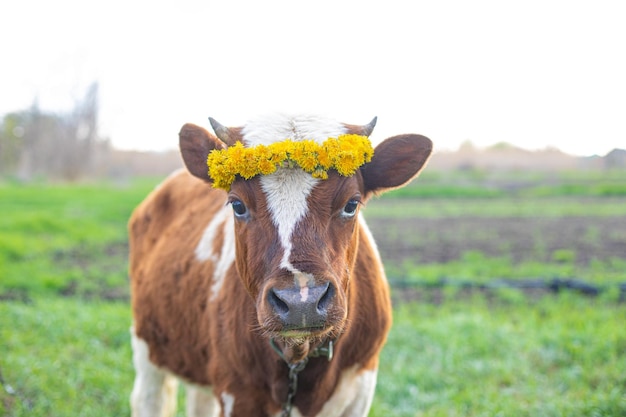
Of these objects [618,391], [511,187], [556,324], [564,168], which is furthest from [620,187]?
[618,391]

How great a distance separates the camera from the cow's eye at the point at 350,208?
9.80 feet

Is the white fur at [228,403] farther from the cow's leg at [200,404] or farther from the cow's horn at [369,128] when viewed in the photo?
the cow's horn at [369,128]

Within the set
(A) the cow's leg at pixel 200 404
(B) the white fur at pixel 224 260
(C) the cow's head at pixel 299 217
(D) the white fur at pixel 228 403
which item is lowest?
(A) the cow's leg at pixel 200 404

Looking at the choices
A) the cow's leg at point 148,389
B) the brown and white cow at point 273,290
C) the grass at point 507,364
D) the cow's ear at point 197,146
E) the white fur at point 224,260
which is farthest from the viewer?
the grass at point 507,364

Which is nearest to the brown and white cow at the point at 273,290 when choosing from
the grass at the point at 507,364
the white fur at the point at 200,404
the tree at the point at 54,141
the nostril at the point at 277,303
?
the nostril at the point at 277,303

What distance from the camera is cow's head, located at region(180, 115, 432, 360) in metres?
2.57

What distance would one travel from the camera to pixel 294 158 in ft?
9.41

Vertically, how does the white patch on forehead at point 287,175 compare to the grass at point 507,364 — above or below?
above

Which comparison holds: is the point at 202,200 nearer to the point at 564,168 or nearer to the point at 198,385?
the point at 198,385

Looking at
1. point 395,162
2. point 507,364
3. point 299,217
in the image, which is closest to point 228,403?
point 299,217

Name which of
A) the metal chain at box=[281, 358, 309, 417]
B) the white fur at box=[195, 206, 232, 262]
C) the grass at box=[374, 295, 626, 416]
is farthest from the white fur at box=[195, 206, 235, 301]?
the grass at box=[374, 295, 626, 416]

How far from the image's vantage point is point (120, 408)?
5.21 m

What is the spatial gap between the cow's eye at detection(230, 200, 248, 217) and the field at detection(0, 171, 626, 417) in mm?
2907

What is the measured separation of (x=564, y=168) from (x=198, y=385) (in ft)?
133
